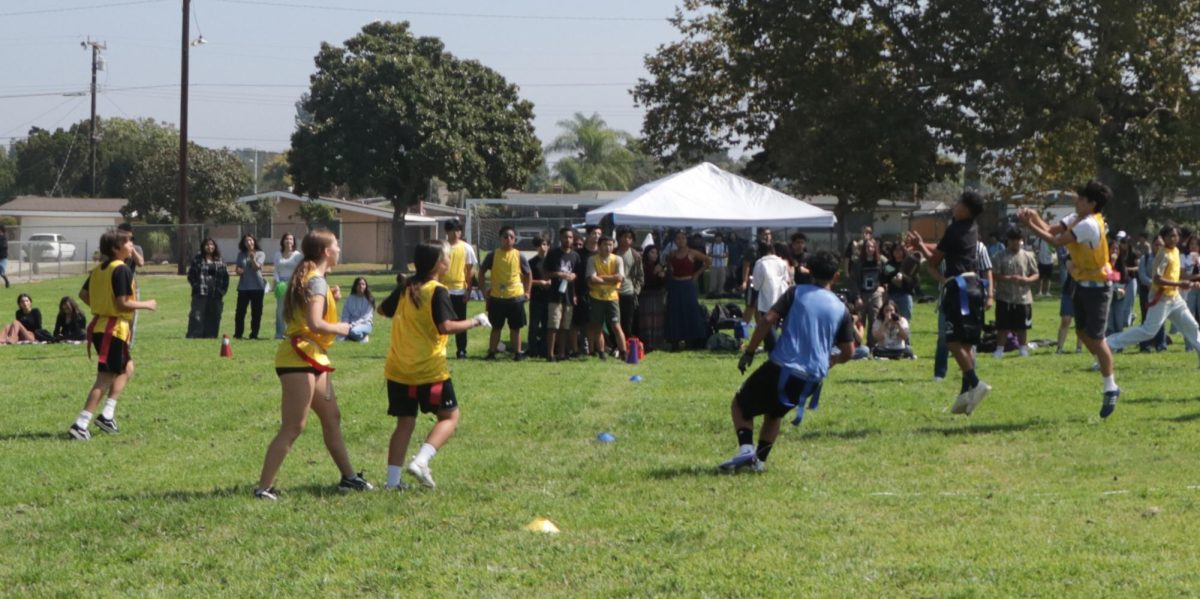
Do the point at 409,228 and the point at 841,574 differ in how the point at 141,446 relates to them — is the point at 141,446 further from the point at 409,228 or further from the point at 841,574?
the point at 409,228

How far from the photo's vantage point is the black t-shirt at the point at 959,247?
445 inches

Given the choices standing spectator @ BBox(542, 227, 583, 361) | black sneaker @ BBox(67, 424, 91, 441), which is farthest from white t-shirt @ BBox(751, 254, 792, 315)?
black sneaker @ BBox(67, 424, 91, 441)

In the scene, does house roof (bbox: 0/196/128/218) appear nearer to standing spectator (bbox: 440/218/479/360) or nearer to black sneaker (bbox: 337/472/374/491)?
standing spectator (bbox: 440/218/479/360)

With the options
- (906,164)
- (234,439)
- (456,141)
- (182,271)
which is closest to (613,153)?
(456,141)

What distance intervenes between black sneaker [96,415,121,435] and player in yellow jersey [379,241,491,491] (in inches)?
157

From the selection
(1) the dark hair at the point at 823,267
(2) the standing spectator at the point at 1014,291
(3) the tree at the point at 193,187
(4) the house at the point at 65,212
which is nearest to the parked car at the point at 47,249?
(3) the tree at the point at 193,187

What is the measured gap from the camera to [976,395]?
1136cm

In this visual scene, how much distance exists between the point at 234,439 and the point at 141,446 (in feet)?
2.35

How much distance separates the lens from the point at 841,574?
627cm

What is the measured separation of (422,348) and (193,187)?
200 feet

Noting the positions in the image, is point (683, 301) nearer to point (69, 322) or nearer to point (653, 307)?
point (653, 307)

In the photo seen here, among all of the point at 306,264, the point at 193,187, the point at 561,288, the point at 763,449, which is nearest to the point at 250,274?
the point at 561,288

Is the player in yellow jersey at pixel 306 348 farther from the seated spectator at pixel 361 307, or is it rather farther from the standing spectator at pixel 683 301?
the seated spectator at pixel 361 307

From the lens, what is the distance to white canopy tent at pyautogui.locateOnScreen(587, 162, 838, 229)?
2130cm
